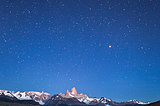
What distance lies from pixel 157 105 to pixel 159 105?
0.63 meters

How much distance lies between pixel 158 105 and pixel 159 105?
0.32 m

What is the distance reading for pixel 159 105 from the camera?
4538 centimetres

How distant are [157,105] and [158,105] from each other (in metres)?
0.32

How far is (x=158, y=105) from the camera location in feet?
150

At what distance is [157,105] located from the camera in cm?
4588
